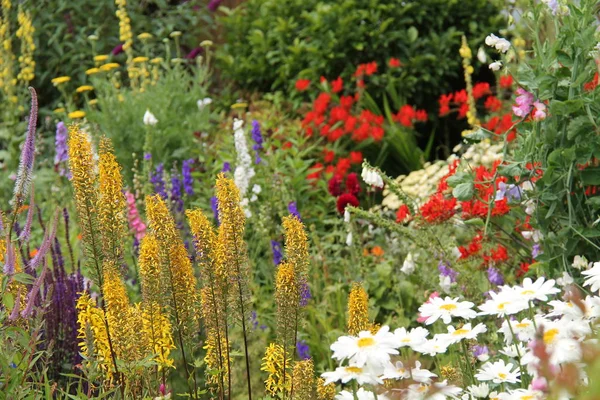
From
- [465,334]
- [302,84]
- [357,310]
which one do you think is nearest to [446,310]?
[465,334]

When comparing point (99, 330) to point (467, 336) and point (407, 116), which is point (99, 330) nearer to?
point (467, 336)

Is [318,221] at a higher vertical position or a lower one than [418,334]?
lower

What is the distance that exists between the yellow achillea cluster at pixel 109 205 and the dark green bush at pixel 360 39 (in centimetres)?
478

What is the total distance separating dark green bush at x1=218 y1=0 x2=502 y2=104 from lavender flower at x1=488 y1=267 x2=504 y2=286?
11.1 ft

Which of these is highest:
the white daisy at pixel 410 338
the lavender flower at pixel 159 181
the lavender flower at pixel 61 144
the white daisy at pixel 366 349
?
the white daisy at pixel 366 349

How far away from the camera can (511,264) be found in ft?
13.4

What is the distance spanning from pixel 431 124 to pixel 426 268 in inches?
131

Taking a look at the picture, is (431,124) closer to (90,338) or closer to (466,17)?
(466,17)

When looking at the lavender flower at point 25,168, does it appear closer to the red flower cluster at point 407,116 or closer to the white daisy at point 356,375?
the white daisy at point 356,375

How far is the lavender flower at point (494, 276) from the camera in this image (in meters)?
3.72

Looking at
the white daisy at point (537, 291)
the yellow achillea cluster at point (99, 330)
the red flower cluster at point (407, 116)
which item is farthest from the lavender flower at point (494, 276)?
the red flower cluster at point (407, 116)

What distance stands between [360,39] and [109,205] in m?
5.05

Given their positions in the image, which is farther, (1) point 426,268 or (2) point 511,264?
(1) point 426,268

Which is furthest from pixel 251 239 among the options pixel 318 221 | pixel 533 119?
pixel 533 119
